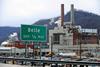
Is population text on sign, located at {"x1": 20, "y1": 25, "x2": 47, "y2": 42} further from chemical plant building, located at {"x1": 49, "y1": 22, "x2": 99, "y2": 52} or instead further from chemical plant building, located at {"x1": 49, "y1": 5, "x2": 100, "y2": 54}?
chemical plant building, located at {"x1": 49, "y1": 22, "x2": 99, "y2": 52}

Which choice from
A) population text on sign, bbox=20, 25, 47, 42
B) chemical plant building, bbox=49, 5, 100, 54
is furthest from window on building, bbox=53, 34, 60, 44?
population text on sign, bbox=20, 25, 47, 42

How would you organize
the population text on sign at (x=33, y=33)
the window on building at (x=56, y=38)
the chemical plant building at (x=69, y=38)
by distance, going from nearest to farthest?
the population text on sign at (x=33, y=33) → the chemical plant building at (x=69, y=38) → the window on building at (x=56, y=38)

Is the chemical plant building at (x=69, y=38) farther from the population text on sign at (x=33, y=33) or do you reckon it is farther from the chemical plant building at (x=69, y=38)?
the population text on sign at (x=33, y=33)

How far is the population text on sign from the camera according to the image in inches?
1462

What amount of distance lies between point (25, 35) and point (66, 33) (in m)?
99.0

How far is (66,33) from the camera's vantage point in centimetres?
13562

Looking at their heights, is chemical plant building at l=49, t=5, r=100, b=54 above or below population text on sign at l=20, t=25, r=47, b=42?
below

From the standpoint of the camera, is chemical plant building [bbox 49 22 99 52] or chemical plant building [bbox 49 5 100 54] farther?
chemical plant building [bbox 49 22 99 52]

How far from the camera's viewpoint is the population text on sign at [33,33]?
3712 cm

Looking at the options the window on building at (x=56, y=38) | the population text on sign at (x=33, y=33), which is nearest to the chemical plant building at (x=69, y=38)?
the window on building at (x=56, y=38)

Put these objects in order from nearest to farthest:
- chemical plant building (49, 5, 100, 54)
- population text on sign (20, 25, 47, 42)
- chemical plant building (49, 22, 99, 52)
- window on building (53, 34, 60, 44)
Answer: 1. population text on sign (20, 25, 47, 42)
2. chemical plant building (49, 5, 100, 54)
3. chemical plant building (49, 22, 99, 52)
4. window on building (53, 34, 60, 44)

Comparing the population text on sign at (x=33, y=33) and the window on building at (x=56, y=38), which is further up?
the population text on sign at (x=33, y=33)

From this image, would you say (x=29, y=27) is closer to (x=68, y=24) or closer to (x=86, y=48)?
(x=86, y=48)

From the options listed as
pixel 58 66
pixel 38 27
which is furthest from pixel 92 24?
pixel 38 27
